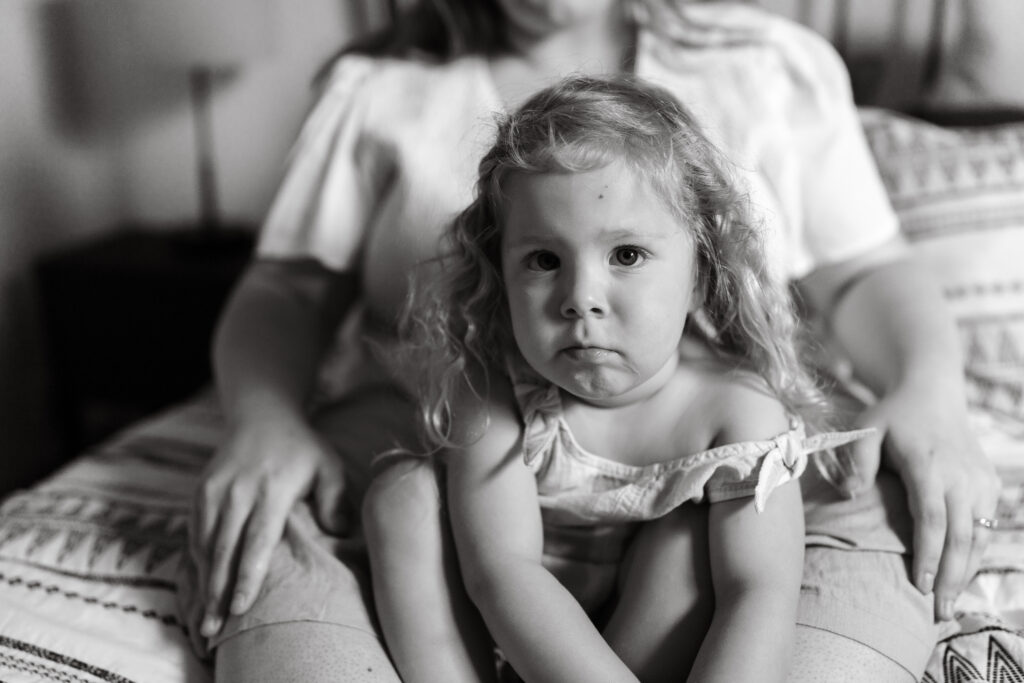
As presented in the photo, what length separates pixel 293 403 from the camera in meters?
1.08

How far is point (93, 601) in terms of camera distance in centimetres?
95

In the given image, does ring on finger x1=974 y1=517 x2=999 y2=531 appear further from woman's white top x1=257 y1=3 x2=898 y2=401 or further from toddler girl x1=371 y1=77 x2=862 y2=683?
woman's white top x1=257 y1=3 x2=898 y2=401

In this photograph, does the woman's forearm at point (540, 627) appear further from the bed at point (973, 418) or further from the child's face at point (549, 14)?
the child's face at point (549, 14)

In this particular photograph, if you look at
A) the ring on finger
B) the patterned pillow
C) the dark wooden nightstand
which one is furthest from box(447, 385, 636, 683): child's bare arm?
the dark wooden nightstand

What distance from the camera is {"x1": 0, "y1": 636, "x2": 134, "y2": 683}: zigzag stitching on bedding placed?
0.84 m

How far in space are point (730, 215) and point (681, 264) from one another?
0.07 meters

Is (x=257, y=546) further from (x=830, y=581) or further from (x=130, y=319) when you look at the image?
(x=130, y=319)

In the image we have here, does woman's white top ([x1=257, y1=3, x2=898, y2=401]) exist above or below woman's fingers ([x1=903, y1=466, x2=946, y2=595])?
above

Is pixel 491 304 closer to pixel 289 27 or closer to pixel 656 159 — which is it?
pixel 656 159

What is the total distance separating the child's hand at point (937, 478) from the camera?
2.72 feet

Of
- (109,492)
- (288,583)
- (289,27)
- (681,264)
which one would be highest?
(681,264)

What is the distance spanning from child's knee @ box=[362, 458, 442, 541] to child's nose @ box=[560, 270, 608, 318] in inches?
8.1

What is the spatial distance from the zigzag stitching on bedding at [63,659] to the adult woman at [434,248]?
0.09m

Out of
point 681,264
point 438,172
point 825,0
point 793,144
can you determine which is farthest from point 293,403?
point 825,0
